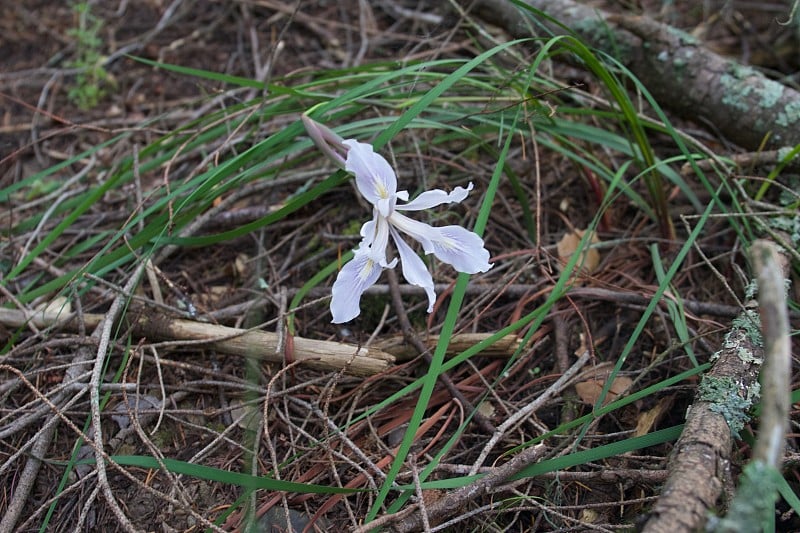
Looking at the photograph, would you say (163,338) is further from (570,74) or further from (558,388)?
(570,74)

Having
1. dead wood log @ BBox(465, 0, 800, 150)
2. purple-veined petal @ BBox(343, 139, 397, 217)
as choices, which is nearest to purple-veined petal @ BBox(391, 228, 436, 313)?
purple-veined petal @ BBox(343, 139, 397, 217)

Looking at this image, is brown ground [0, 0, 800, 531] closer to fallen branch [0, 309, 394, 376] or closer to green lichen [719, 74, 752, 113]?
fallen branch [0, 309, 394, 376]

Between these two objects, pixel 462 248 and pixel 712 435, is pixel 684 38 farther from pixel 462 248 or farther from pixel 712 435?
pixel 712 435

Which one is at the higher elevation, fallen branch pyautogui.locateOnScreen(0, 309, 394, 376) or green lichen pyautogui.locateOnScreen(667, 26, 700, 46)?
green lichen pyautogui.locateOnScreen(667, 26, 700, 46)

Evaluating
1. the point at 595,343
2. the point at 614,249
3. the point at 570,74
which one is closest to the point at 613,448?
the point at 595,343

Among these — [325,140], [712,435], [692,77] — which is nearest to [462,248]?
[325,140]

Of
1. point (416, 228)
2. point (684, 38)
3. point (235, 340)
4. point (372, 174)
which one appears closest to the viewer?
point (372, 174)

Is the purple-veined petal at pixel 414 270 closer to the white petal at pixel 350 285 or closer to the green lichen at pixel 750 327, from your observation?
the white petal at pixel 350 285
